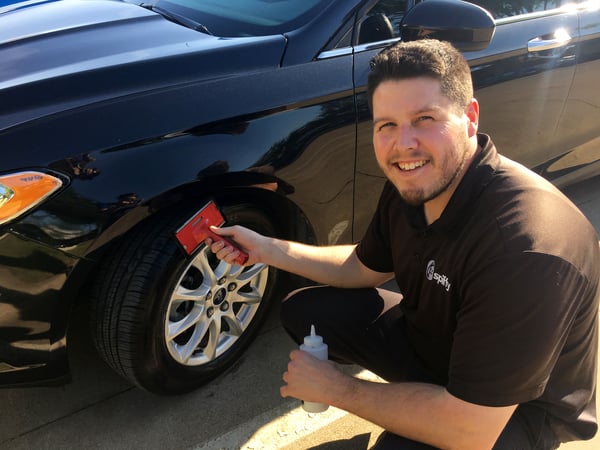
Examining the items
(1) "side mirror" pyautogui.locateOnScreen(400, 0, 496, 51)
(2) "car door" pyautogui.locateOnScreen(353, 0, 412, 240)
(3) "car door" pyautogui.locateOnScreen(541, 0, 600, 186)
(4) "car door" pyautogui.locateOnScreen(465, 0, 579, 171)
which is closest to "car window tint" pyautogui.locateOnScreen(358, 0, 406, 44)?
(2) "car door" pyautogui.locateOnScreen(353, 0, 412, 240)

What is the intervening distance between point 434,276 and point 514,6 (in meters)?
1.73

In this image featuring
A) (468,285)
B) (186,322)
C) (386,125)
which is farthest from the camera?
(186,322)

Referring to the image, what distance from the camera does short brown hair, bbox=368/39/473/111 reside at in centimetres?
135

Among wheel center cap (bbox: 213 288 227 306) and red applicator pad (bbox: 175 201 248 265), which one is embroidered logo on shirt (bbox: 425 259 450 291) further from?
wheel center cap (bbox: 213 288 227 306)

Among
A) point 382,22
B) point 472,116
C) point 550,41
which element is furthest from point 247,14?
point 550,41

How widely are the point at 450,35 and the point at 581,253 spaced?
1.09 m

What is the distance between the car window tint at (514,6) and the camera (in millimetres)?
2523

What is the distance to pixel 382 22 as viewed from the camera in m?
2.24

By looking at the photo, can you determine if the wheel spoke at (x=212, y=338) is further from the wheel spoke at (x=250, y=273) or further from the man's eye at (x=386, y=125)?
the man's eye at (x=386, y=125)

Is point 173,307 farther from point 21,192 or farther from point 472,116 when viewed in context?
point 472,116

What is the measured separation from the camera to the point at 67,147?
5.10 ft

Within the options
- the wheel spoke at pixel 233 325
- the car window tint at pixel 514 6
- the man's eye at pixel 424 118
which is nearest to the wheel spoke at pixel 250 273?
the wheel spoke at pixel 233 325

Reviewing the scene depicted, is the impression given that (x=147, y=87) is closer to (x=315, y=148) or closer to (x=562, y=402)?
(x=315, y=148)

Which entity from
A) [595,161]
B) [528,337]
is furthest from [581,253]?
[595,161]
